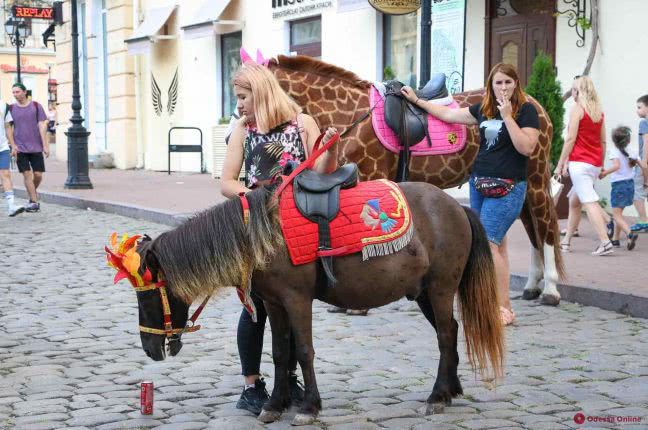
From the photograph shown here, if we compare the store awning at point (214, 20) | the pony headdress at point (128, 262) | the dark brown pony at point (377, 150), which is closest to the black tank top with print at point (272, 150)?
the pony headdress at point (128, 262)

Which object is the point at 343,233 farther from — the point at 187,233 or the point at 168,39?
the point at 168,39

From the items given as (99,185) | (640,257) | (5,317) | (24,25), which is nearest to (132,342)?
(5,317)

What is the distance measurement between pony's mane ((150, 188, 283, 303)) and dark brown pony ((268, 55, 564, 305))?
10.0 ft

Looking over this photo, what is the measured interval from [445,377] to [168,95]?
2159cm

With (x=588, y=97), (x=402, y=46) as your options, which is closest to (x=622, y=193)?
(x=588, y=97)

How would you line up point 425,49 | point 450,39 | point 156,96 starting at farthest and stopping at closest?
1. point 156,96
2. point 450,39
3. point 425,49

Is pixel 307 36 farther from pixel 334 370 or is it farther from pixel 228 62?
pixel 334 370

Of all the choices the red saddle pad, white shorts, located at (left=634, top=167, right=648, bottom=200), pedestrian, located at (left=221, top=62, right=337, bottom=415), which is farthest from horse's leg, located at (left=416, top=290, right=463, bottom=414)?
white shorts, located at (left=634, top=167, right=648, bottom=200)

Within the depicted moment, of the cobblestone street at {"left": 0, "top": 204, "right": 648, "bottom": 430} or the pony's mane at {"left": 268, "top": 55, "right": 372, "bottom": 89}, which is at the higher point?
the pony's mane at {"left": 268, "top": 55, "right": 372, "bottom": 89}

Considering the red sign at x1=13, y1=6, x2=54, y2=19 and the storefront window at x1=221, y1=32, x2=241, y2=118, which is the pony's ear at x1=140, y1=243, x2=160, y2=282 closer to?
the storefront window at x1=221, y1=32, x2=241, y2=118

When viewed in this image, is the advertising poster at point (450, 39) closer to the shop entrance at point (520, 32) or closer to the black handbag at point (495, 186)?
the shop entrance at point (520, 32)

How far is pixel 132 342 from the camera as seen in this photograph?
7.12 m

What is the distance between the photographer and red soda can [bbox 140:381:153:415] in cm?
519

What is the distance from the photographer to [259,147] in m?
5.49
